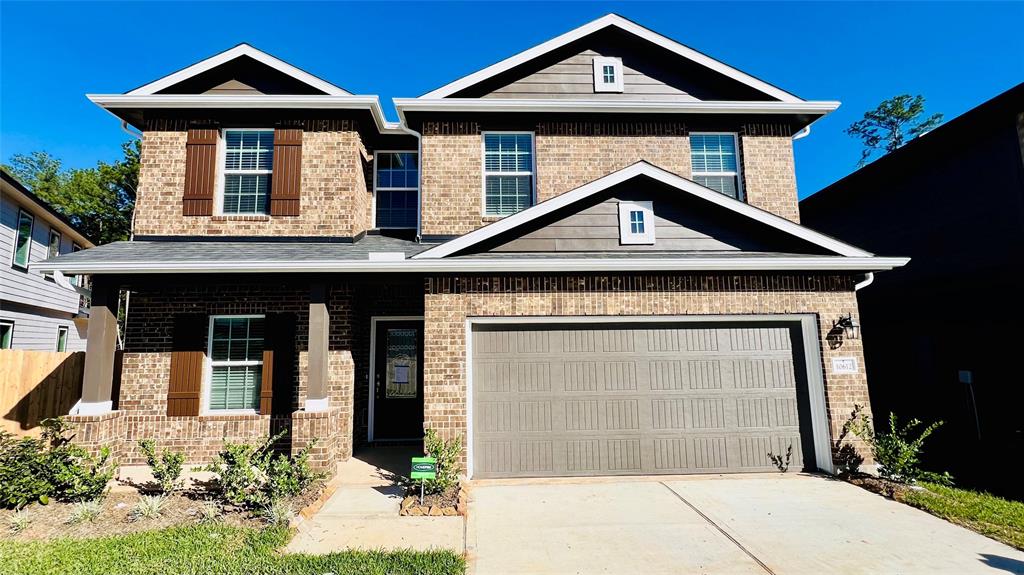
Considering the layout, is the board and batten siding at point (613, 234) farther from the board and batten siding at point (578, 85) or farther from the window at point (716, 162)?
the board and batten siding at point (578, 85)

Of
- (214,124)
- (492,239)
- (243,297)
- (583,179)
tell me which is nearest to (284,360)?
(243,297)

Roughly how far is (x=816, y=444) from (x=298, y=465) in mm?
7009

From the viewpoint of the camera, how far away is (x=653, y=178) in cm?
757

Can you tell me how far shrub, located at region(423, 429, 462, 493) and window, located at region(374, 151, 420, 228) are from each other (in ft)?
15.9

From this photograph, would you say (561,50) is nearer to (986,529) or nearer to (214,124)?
(214,124)

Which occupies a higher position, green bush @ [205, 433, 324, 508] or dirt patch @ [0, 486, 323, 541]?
green bush @ [205, 433, 324, 508]

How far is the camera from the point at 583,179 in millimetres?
9438

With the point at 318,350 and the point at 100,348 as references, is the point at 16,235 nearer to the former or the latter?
the point at 100,348

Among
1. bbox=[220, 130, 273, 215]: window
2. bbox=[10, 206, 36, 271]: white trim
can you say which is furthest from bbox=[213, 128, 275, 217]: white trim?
bbox=[10, 206, 36, 271]: white trim

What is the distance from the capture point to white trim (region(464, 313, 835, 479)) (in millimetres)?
7117

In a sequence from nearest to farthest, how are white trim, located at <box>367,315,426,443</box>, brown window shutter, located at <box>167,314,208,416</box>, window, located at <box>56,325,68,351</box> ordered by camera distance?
brown window shutter, located at <box>167,314,208,416</box> → white trim, located at <box>367,315,426,443</box> → window, located at <box>56,325,68,351</box>

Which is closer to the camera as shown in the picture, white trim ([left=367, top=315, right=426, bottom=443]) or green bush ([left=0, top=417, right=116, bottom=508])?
green bush ([left=0, top=417, right=116, bottom=508])

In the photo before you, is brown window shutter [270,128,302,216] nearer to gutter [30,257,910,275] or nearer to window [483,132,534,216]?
gutter [30,257,910,275]

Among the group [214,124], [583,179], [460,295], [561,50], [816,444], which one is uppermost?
[561,50]
